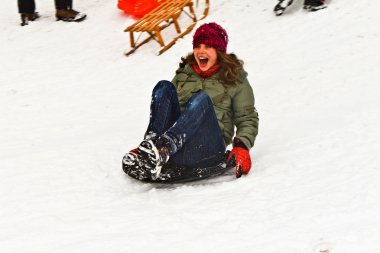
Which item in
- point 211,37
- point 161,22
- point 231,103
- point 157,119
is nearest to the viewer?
point 157,119

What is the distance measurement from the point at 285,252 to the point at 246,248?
18 centimetres

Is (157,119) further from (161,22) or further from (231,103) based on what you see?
(161,22)

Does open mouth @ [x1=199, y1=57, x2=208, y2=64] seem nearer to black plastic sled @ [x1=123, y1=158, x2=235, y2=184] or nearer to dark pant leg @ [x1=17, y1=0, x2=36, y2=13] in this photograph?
black plastic sled @ [x1=123, y1=158, x2=235, y2=184]

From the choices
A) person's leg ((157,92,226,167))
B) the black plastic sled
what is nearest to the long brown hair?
person's leg ((157,92,226,167))

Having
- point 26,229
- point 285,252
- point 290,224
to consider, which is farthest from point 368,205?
point 26,229

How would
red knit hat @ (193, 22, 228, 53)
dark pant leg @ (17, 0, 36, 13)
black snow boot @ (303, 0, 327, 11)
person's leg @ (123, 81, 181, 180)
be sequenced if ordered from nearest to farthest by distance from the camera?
person's leg @ (123, 81, 181, 180)
red knit hat @ (193, 22, 228, 53)
black snow boot @ (303, 0, 327, 11)
dark pant leg @ (17, 0, 36, 13)

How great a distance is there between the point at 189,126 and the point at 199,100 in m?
0.17

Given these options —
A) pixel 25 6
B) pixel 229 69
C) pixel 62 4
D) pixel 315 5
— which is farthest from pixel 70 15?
pixel 229 69

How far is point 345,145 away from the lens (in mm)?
3527

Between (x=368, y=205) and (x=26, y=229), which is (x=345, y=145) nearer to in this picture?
(x=368, y=205)

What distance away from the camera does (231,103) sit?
347cm

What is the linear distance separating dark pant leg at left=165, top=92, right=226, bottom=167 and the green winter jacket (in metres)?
0.17

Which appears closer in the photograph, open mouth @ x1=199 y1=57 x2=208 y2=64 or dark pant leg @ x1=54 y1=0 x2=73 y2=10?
open mouth @ x1=199 y1=57 x2=208 y2=64

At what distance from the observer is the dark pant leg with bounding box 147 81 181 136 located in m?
3.20
